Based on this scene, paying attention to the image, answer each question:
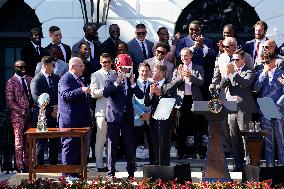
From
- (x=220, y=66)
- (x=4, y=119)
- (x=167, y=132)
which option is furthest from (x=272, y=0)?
(x=4, y=119)

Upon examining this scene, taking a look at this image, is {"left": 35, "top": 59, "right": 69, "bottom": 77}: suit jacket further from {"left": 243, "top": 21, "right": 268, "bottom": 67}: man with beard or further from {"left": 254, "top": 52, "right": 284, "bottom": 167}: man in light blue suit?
A: {"left": 254, "top": 52, "right": 284, "bottom": 167}: man in light blue suit

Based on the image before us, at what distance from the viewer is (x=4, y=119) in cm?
1477

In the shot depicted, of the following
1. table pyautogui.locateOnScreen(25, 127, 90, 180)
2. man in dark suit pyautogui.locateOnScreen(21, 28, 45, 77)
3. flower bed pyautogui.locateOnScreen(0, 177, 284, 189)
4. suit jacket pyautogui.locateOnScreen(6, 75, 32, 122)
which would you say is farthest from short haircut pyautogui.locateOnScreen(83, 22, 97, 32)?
flower bed pyautogui.locateOnScreen(0, 177, 284, 189)

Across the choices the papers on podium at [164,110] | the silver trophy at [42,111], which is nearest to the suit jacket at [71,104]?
the silver trophy at [42,111]

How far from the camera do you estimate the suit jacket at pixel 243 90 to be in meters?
13.9

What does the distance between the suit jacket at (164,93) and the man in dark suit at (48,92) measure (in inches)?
61.1

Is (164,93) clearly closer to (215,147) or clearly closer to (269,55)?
(215,147)

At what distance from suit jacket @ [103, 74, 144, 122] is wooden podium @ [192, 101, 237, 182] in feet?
4.17

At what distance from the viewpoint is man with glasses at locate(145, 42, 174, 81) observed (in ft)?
48.9

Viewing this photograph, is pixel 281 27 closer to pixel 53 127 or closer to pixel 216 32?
pixel 216 32

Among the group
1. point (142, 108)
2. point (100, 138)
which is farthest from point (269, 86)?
point (100, 138)

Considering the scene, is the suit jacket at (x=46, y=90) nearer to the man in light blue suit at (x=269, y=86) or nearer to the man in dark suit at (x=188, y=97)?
the man in dark suit at (x=188, y=97)

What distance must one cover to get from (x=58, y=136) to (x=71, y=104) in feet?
2.47

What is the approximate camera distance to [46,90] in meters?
14.2
